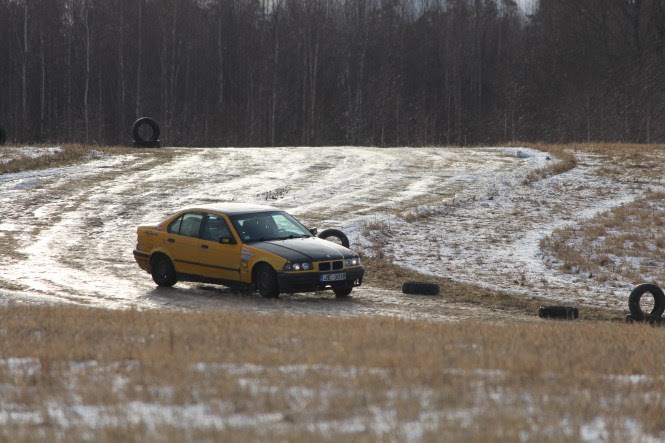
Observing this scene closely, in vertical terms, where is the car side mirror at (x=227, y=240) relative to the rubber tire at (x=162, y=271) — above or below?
Answer: above

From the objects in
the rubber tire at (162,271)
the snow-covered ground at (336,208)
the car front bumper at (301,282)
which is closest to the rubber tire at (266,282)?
the car front bumper at (301,282)

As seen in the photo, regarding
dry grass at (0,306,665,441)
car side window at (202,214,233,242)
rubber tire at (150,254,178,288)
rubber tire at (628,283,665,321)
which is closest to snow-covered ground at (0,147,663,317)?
rubber tire at (150,254,178,288)

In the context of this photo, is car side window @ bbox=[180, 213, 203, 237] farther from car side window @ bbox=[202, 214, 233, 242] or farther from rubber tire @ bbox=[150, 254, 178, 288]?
rubber tire @ bbox=[150, 254, 178, 288]

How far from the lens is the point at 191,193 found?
28906mm

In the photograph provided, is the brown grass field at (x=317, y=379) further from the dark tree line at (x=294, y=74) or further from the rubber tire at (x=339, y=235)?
the dark tree line at (x=294, y=74)

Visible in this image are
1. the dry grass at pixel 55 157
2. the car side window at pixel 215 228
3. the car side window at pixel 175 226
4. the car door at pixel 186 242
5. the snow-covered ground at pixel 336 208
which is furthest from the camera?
the dry grass at pixel 55 157

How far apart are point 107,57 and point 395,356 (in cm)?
7059

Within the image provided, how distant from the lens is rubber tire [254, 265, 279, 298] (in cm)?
1562

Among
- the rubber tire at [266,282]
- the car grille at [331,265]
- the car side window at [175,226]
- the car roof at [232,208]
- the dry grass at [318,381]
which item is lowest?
the rubber tire at [266,282]

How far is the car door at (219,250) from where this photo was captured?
16188 mm

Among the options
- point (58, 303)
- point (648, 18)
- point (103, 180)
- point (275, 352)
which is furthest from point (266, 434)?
point (648, 18)

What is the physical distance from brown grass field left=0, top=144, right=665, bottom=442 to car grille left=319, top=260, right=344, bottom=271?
3.33 meters

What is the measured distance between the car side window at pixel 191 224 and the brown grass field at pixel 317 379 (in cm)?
473

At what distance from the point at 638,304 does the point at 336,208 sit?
12.3 m
